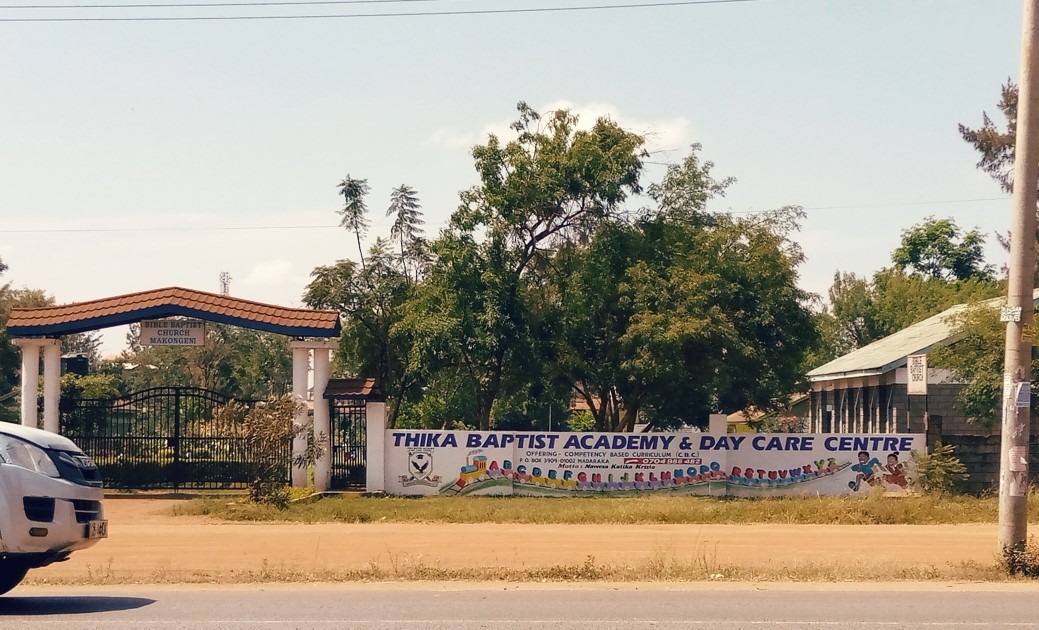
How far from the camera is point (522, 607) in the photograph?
464 inches

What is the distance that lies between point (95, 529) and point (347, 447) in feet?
51.1

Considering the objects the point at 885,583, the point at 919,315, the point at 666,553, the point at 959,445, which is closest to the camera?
the point at 885,583

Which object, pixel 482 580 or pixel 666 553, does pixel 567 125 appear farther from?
pixel 482 580

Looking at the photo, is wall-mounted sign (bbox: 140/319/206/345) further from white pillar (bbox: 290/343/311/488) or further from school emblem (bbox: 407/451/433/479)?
school emblem (bbox: 407/451/433/479)

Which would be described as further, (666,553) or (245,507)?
(245,507)

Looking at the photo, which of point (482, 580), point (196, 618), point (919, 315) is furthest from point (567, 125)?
point (919, 315)

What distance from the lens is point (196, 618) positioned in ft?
35.6

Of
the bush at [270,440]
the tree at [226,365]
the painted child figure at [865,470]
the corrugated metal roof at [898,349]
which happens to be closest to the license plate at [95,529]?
the bush at [270,440]

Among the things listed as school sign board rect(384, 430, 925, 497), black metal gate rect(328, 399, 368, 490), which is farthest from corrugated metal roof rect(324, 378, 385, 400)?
school sign board rect(384, 430, 925, 497)

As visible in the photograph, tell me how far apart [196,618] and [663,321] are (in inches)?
699

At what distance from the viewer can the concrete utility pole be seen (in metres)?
13.9

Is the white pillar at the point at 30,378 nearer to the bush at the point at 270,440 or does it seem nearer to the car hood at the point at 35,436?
the bush at the point at 270,440

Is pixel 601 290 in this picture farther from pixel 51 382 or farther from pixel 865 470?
pixel 51 382

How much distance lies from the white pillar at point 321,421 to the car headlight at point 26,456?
14.8 meters
